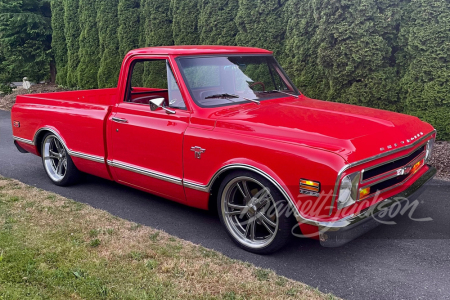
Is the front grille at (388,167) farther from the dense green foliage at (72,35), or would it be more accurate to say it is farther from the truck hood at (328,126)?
the dense green foliage at (72,35)

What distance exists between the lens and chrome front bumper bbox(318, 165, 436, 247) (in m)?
3.16

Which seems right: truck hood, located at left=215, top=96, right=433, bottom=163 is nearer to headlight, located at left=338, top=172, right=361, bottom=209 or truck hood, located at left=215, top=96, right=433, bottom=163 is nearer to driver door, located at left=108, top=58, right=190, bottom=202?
headlight, located at left=338, top=172, right=361, bottom=209

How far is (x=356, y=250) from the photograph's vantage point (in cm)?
382

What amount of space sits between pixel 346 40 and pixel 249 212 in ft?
16.2

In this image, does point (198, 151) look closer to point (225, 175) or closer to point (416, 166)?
point (225, 175)

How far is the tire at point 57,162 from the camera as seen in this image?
18.4 feet

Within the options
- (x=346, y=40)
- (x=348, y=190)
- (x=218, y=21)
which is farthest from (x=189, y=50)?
(x=218, y=21)

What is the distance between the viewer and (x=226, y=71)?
4520mm

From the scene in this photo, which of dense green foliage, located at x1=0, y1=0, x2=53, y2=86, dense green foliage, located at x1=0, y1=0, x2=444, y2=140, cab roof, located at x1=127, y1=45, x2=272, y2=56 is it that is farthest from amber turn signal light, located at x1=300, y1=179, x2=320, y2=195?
dense green foliage, located at x1=0, y1=0, x2=53, y2=86

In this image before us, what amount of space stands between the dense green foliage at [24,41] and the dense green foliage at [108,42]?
351 cm

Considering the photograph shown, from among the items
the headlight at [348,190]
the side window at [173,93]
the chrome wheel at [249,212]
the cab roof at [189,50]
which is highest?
the cab roof at [189,50]

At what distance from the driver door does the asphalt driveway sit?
14.7 inches

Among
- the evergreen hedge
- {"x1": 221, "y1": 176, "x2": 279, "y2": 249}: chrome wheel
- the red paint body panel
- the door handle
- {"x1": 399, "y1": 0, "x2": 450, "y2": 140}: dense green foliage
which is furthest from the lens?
the evergreen hedge

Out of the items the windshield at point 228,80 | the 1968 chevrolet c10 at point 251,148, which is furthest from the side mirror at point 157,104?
the windshield at point 228,80
